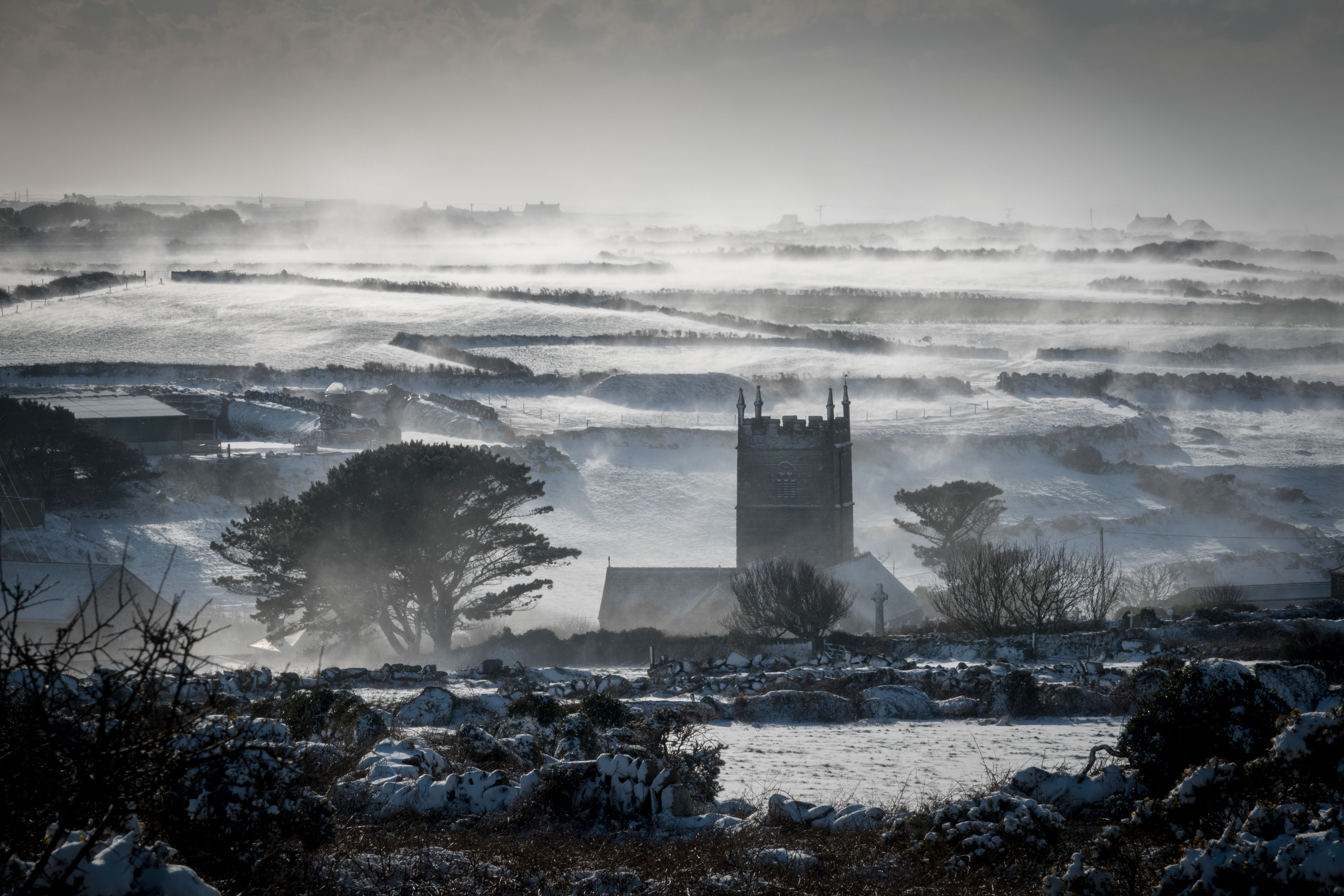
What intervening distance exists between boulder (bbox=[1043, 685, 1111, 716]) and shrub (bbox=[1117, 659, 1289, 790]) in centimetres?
726

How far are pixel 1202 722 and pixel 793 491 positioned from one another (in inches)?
1195

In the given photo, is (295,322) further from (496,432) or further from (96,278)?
(496,432)

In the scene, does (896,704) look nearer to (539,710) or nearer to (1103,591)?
(539,710)

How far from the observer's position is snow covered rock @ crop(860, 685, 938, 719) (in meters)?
18.2

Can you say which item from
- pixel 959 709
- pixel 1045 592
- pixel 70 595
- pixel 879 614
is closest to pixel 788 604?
pixel 879 614

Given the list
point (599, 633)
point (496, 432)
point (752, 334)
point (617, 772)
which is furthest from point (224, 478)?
point (752, 334)

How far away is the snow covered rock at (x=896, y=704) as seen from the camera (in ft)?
59.8

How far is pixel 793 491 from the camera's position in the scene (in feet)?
133

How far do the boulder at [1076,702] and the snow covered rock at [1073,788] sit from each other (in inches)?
268

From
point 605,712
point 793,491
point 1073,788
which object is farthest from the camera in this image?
point 793,491

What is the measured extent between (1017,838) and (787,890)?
2.19 meters

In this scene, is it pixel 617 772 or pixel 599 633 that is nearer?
pixel 617 772

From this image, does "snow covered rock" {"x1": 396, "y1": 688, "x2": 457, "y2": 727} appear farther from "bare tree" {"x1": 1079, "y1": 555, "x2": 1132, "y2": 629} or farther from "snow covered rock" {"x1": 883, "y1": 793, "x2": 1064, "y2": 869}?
"bare tree" {"x1": 1079, "y1": 555, "x2": 1132, "y2": 629}

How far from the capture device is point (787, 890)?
8539mm
